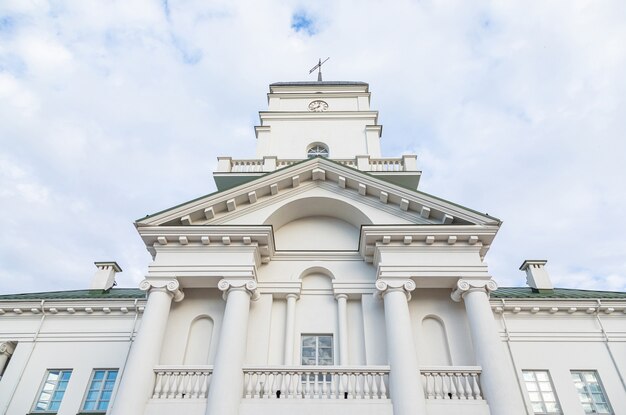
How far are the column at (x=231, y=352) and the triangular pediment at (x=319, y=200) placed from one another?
9.43ft

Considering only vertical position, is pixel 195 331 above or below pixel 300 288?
below

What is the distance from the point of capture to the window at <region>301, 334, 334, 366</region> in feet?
44.3

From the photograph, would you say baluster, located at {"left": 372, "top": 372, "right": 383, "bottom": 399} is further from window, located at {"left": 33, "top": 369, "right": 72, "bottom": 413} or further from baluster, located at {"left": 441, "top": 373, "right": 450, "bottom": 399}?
window, located at {"left": 33, "top": 369, "right": 72, "bottom": 413}

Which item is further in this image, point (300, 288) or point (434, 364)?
point (300, 288)

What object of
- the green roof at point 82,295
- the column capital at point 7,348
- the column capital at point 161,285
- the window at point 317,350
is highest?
the green roof at point 82,295

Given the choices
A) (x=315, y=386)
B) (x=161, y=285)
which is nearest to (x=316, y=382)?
(x=315, y=386)

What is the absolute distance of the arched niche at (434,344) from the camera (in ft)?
44.0

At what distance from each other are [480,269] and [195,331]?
9.78 m

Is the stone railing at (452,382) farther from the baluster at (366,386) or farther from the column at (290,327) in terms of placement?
the column at (290,327)

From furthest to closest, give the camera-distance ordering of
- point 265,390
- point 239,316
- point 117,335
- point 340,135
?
point 340,135
point 117,335
point 239,316
point 265,390

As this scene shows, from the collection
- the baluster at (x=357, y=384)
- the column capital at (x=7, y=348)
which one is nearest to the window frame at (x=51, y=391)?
the column capital at (x=7, y=348)

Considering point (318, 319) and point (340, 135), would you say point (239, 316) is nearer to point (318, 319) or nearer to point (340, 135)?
point (318, 319)

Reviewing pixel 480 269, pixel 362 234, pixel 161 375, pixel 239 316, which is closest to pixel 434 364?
pixel 480 269

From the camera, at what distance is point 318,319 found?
14.4m
